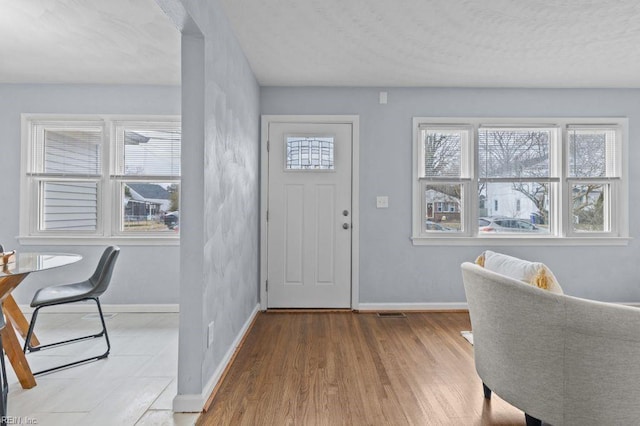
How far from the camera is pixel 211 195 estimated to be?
6.63ft

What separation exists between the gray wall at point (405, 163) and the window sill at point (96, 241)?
1.72 meters

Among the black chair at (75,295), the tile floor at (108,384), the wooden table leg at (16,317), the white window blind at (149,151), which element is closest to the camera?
the tile floor at (108,384)

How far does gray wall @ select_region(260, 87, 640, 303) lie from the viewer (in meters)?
3.66

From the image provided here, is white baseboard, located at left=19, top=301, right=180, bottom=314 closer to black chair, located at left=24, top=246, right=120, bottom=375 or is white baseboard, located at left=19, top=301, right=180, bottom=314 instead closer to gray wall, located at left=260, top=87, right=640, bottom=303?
black chair, located at left=24, top=246, right=120, bottom=375

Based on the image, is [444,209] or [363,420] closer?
[363,420]

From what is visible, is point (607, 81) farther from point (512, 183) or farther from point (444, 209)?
point (444, 209)

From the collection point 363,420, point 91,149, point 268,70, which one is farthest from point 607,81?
point 91,149

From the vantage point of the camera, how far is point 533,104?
367cm

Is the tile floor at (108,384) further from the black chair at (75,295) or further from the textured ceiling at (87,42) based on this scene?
the textured ceiling at (87,42)

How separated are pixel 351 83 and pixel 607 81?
8.48ft

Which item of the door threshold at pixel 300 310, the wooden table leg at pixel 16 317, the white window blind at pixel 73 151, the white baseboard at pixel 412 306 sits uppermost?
the white window blind at pixel 73 151

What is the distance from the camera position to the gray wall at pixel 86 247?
11.4 feet

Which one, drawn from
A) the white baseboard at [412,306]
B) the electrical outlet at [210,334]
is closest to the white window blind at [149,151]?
the electrical outlet at [210,334]

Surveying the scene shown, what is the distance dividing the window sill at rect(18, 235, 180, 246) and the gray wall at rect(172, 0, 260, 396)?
1.20 m
